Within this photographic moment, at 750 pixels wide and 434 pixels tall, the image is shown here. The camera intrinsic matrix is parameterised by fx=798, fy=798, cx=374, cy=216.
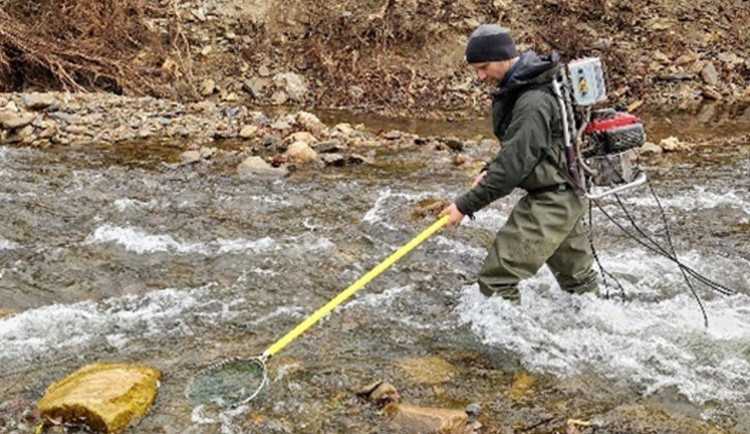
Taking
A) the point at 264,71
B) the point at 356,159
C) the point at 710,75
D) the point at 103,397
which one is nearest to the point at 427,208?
the point at 356,159

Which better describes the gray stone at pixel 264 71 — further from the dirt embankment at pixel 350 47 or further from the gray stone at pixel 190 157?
the gray stone at pixel 190 157

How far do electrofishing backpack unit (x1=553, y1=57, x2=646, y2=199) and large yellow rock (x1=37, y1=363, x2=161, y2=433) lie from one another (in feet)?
10.4

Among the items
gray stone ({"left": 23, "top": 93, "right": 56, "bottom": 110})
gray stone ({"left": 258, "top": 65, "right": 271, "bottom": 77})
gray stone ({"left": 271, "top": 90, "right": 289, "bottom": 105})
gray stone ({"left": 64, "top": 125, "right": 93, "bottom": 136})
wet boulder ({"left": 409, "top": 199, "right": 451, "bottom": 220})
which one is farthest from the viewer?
gray stone ({"left": 258, "top": 65, "right": 271, "bottom": 77})

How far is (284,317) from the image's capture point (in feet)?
20.2

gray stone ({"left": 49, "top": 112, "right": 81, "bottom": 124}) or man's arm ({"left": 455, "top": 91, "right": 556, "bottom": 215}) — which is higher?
man's arm ({"left": 455, "top": 91, "right": 556, "bottom": 215})

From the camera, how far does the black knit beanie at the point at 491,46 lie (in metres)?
→ 5.30

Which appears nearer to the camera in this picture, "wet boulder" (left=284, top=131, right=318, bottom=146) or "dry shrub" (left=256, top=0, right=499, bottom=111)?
"wet boulder" (left=284, top=131, right=318, bottom=146)

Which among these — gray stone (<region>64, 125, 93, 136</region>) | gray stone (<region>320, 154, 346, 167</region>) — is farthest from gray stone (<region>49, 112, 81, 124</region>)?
gray stone (<region>320, 154, 346, 167</region>)

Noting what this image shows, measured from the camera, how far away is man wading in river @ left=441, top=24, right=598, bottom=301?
5281mm

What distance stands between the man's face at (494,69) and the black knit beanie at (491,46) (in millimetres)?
33

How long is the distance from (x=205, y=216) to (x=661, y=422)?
5503 mm

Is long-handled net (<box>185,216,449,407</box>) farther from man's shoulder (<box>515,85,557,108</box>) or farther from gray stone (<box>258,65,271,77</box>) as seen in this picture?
gray stone (<box>258,65,271,77</box>)

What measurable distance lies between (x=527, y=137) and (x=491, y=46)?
657 mm

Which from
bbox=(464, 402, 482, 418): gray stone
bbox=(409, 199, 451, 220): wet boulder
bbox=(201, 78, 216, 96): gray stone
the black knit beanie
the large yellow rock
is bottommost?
bbox=(201, 78, 216, 96): gray stone
